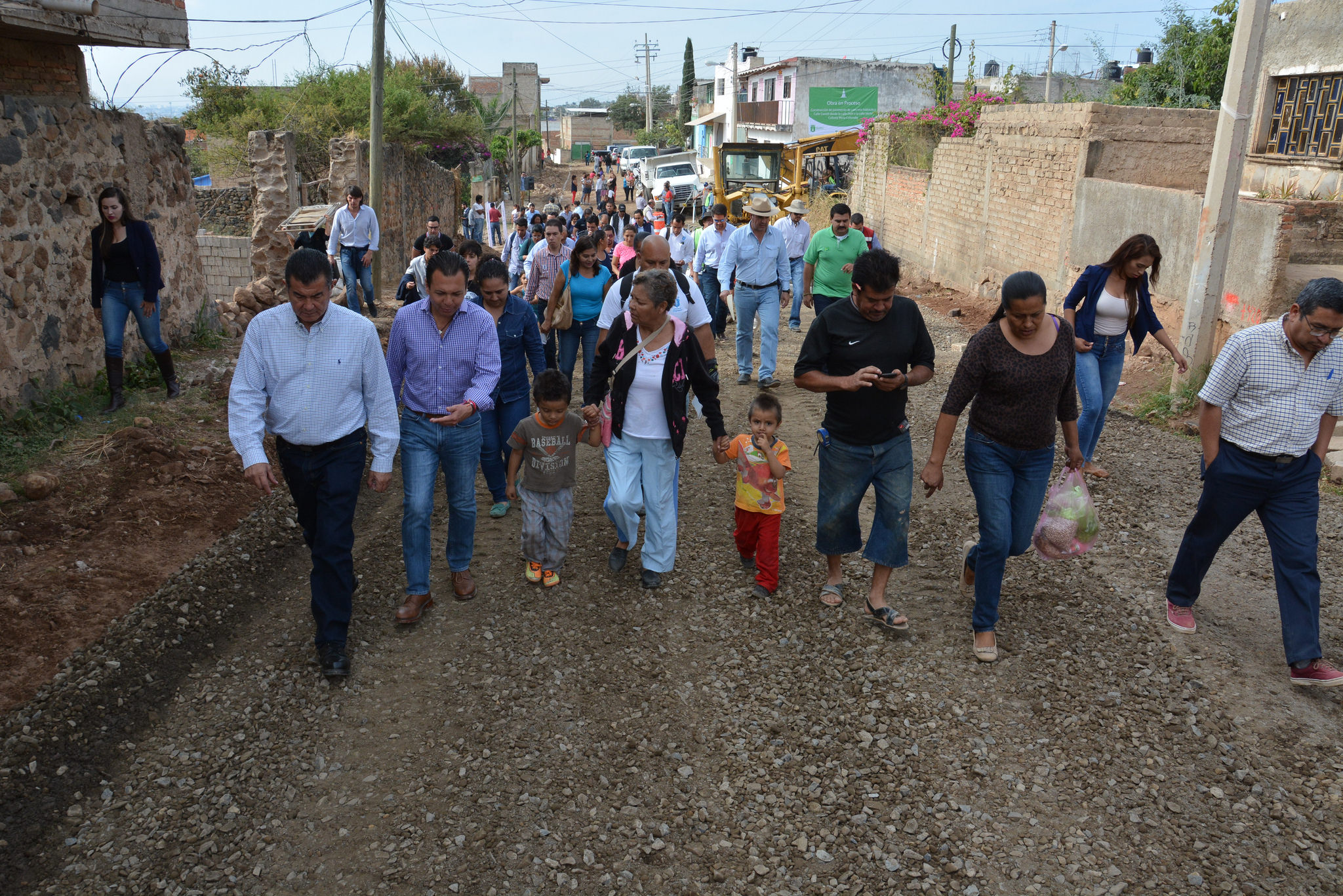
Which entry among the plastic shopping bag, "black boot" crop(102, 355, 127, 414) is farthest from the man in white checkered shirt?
"black boot" crop(102, 355, 127, 414)

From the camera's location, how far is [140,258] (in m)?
7.64

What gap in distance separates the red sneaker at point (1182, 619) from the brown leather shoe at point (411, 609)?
3.89m

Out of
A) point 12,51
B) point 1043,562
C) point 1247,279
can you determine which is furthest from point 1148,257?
point 12,51

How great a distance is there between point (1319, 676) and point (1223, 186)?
213 inches

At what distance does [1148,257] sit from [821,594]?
10.9 feet

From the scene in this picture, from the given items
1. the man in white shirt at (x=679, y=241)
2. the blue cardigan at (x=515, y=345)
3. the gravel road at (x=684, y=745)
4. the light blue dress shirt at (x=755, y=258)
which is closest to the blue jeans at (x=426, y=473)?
the gravel road at (x=684, y=745)

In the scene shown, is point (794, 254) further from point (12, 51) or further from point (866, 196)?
point (866, 196)

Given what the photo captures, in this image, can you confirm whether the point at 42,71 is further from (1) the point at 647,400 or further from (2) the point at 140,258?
(1) the point at 647,400

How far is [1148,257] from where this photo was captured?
637 centimetres

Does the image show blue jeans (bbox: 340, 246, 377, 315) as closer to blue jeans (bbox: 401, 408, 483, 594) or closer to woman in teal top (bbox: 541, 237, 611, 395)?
woman in teal top (bbox: 541, 237, 611, 395)

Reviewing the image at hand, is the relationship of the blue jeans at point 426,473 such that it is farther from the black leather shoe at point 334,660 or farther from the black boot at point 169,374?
the black boot at point 169,374

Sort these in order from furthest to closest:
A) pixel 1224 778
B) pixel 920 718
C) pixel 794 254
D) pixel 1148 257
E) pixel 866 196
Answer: pixel 866 196, pixel 794 254, pixel 1148 257, pixel 920 718, pixel 1224 778

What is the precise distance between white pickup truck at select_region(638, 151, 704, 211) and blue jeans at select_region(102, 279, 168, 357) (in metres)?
28.2

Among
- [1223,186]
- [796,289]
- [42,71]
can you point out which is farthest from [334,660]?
[796,289]
